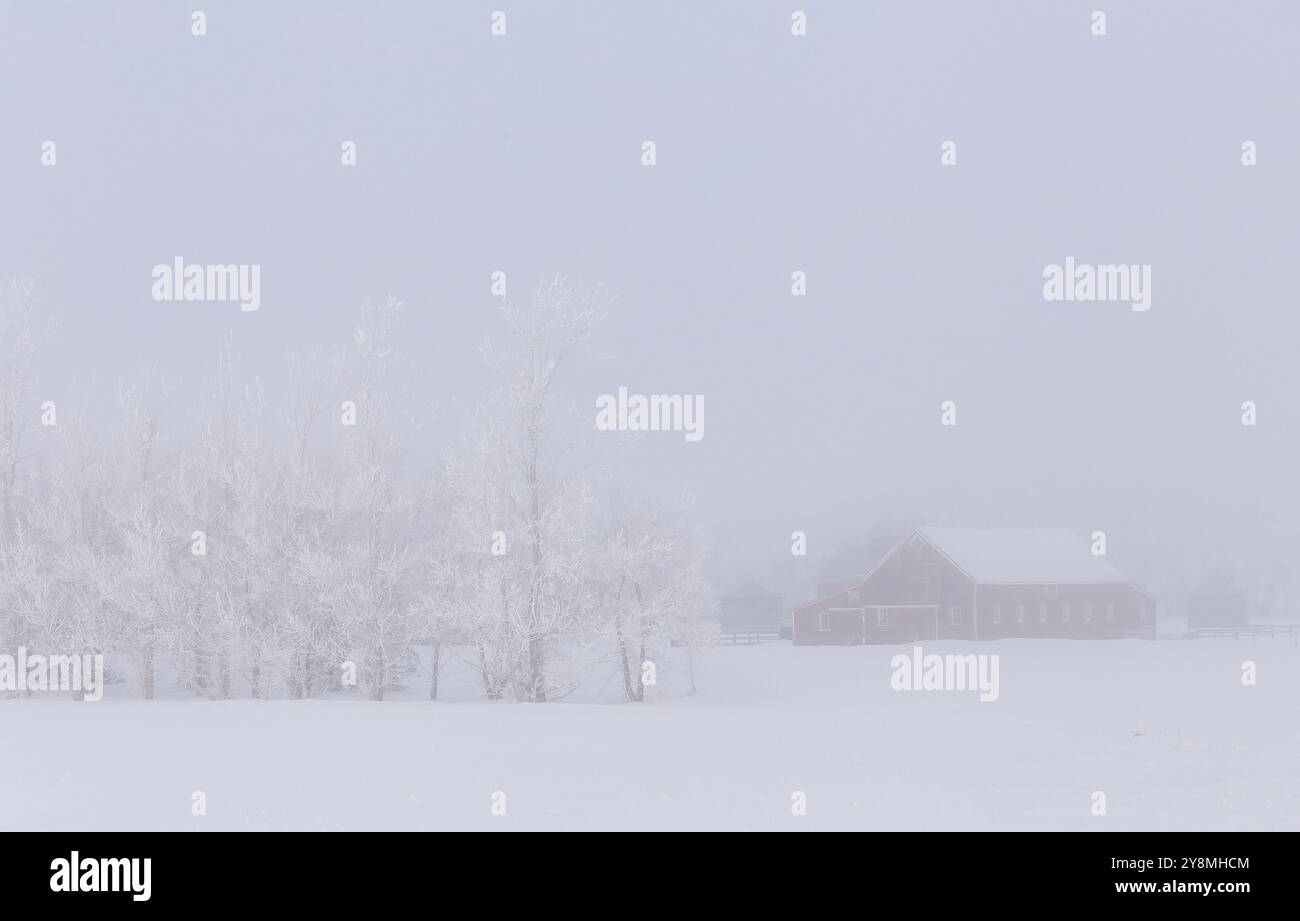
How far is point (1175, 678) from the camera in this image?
146ft

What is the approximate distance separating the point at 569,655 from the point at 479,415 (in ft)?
25.5

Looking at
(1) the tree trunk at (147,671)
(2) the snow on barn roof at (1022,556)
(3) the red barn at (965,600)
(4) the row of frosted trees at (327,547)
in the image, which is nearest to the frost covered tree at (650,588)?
(4) the row of frosted trees at (327,547)

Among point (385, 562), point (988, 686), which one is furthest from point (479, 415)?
point (988, 686)

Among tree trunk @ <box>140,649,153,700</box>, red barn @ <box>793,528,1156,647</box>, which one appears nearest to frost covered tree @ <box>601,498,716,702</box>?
tree trunk @ <box>140,649,153,700</box>

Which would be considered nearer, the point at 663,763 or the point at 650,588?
the point at 663,763

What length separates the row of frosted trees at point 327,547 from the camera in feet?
118

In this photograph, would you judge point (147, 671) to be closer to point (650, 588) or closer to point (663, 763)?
point (650, 588)

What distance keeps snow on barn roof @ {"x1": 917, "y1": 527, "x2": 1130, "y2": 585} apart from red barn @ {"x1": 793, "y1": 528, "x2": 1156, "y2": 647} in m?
0.09

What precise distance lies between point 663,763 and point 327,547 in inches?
761

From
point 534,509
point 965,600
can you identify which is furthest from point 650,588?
point 965,600

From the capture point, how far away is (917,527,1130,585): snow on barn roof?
69.4 metres

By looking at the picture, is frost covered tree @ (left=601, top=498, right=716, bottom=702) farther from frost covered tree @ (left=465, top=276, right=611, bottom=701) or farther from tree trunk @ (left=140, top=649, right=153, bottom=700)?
tree trunk @ (left=140, top=649, right=153, bottom=700)

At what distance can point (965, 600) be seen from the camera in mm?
67625
